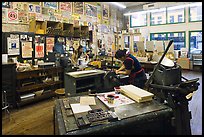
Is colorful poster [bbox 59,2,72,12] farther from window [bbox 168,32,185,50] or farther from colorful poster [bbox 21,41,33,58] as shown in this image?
window [bbox 168,32,185,50]

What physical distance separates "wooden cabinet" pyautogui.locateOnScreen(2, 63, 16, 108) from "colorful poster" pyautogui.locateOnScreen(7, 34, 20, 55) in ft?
2.02

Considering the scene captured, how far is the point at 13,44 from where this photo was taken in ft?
13.8

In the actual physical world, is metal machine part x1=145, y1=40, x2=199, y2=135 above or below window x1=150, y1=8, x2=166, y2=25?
below

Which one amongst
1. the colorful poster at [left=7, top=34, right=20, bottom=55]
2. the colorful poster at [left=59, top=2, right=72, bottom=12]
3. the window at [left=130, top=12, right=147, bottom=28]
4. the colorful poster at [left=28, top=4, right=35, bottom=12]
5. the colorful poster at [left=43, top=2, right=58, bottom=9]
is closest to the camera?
the colorful poster at [left=7, top=34, right=20, bottom=55]

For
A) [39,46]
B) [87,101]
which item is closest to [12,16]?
[39,46]

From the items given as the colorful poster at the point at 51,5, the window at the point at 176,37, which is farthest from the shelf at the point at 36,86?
the window at the point at 176,37

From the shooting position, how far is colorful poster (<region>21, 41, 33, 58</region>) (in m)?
4.44

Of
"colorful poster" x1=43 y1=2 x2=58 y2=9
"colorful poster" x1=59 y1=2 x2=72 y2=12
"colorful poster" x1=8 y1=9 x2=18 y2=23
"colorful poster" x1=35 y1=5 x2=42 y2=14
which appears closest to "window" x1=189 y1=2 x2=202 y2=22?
"colorful poster" x1=59 y1=2 x2=72 y2=12

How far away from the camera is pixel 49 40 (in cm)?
516

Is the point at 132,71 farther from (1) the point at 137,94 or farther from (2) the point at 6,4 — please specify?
(2) the point at 6,4

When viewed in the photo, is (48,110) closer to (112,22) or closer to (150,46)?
(150,46)

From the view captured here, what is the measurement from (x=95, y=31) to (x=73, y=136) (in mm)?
6597

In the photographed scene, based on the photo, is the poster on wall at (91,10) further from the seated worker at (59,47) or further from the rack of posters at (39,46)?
the rack of posters at (39,46)

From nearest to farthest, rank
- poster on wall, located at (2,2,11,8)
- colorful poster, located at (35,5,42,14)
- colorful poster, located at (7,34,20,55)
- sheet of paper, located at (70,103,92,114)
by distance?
1. sheet of paper, located at (70,103,92,114)
2. colorful poster, located at (7,34,20,55)
3. poster on wall, located at (2,2,11,8)
4. colorful poster, located at (35,5,42,14)
